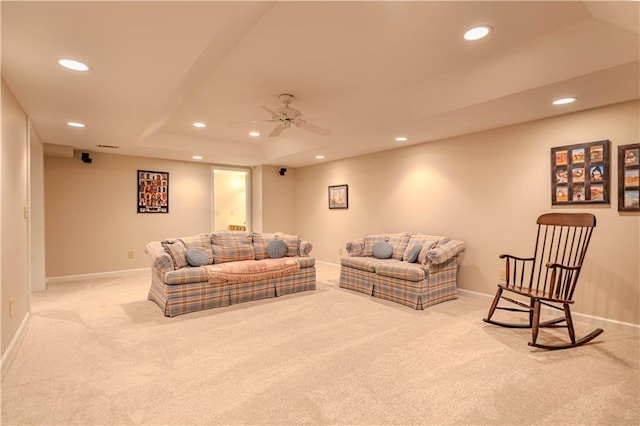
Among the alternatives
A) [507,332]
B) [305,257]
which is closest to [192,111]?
[305,257]

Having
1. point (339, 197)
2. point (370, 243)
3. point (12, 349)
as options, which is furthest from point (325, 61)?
point (339, 197)

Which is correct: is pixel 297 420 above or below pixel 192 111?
below

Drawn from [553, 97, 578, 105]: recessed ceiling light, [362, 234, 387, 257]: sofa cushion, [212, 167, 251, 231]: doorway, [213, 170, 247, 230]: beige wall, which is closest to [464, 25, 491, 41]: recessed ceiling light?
[553, 97, 578, 105]: recessed ceiling light

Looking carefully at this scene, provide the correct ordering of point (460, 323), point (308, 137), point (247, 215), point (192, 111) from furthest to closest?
point (247, 215) → point (308, 137) → point (192, 111) → point (460, 323)

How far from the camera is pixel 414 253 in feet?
15.0

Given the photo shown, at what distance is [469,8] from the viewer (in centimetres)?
214

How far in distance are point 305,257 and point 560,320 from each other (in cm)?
319

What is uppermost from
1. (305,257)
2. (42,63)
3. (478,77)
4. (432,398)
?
(478,77)

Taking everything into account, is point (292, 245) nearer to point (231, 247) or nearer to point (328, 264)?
point (231, 247)

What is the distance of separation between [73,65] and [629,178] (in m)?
4.91

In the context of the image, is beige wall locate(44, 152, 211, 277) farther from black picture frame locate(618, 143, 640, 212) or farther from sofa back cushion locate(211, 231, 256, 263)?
black picture frame locate(618, 143, 640, 212)

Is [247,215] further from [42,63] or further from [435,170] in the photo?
[42,63]

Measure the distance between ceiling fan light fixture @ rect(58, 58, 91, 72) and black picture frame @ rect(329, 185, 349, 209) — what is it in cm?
482

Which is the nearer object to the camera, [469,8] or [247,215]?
[469,8]
